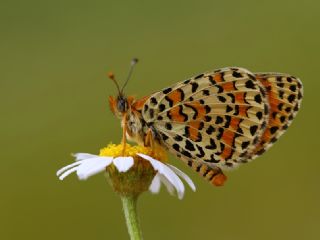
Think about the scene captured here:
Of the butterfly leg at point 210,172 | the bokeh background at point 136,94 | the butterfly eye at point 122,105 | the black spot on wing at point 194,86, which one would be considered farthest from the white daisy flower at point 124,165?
the bokeh background at point 136,94

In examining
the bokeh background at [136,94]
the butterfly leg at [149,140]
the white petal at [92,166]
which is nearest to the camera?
the white petal at [92,166]

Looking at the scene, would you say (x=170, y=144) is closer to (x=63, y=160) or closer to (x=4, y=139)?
(x=63, y=160)

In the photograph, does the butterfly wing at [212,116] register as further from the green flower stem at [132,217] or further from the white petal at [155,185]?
the green flower stem at [132,217]

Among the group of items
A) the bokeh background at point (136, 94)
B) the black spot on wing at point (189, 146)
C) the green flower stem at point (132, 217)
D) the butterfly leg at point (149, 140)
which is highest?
the bokeh background at point (136, 94)

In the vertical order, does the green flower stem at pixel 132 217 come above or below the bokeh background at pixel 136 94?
below

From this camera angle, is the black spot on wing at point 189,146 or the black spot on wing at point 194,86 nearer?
the black spot on wing at point 189,146

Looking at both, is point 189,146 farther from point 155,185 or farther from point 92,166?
point 92,166
